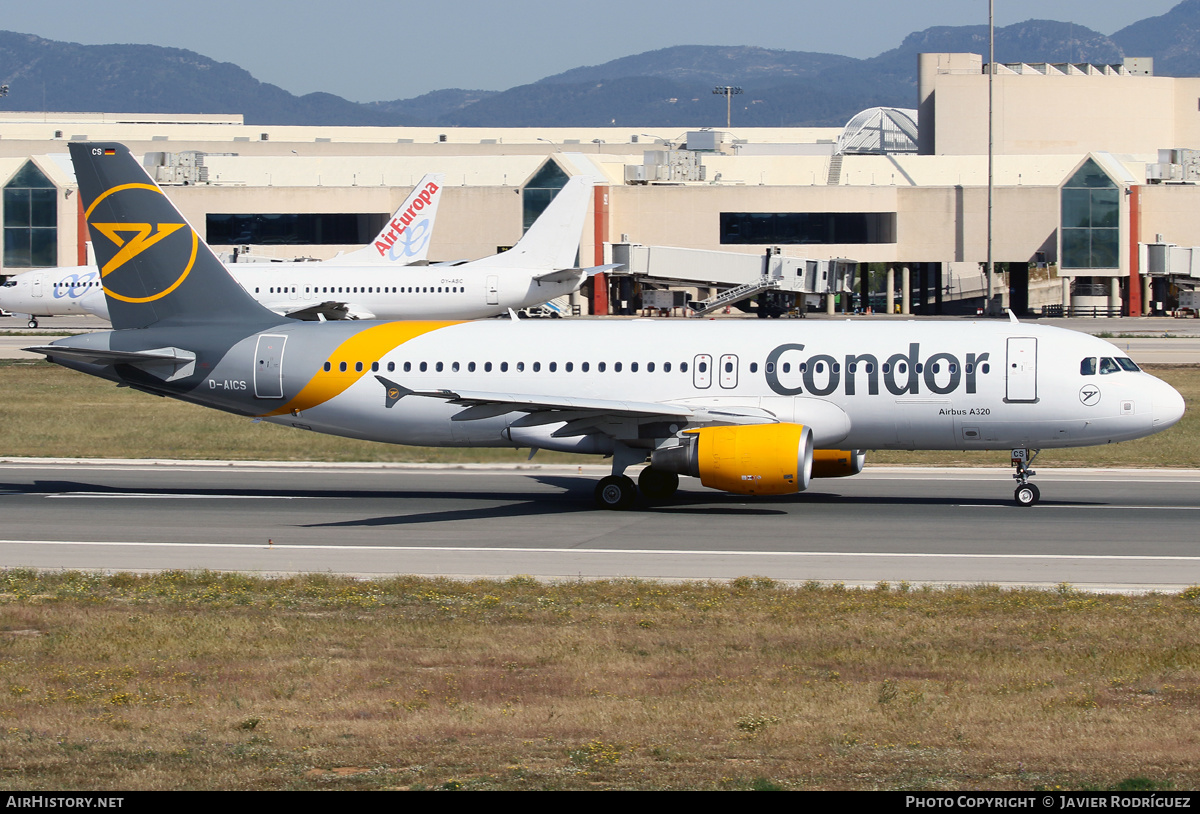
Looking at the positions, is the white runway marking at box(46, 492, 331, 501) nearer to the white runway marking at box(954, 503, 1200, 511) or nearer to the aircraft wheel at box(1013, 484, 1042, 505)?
the white runway marking at box(954, 503, 1200, 511)

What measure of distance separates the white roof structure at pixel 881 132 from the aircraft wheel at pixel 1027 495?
147m

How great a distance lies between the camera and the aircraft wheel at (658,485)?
28547mm

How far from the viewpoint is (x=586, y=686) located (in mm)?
14141

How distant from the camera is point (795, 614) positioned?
696 inches

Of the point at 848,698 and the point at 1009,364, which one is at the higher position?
the point at 1009,364

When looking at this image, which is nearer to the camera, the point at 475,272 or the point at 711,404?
the point at 711,404

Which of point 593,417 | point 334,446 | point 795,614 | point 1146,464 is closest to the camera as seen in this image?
point 795,614

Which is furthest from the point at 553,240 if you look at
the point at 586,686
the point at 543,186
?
the point at 586,686

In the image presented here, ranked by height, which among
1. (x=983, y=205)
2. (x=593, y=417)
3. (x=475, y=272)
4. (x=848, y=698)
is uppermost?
(x=983, y=205)

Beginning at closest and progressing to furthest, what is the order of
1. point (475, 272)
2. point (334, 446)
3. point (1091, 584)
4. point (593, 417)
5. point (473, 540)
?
point (1091, 584), point (473, 540), point (593, 417), point (334, 446), point (475, 272)

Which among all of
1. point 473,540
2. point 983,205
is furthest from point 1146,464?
point 983,205

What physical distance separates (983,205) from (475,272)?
50.9 metres

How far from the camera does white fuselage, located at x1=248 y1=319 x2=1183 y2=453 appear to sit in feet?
89.6

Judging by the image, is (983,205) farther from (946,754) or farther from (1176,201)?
(946,754)
